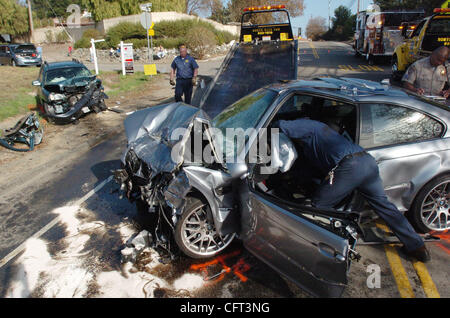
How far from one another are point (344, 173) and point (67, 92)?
8776 mm

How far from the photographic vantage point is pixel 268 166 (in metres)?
3.33

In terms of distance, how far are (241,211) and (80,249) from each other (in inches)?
78.5

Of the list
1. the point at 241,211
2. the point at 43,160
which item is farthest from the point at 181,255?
the point at 43,160

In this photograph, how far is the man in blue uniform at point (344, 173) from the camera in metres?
3.08

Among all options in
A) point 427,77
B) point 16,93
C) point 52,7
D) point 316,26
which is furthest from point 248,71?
point 52,7


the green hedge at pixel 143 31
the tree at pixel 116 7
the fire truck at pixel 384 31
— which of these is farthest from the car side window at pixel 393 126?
the tree at pixel 116 7

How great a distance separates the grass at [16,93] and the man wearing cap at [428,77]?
35.2 ft

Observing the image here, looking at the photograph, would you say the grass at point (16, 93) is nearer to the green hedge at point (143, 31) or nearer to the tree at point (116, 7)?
the green hedge at point (143, 31)

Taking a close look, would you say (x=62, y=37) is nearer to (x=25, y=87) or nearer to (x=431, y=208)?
(x=25, y=87)

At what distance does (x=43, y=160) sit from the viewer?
279 inches

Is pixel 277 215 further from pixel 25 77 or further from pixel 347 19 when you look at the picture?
pixel 347 19

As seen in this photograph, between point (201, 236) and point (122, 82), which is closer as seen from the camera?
Result: point (201, 236)

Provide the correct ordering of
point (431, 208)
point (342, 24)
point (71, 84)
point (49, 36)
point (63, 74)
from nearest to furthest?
1. point (431, 208)
2. point (71, 84)
3. point (63, 74)
4. point (49, 36)
5. point (342, 24)

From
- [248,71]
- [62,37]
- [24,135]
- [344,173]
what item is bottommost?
[24,135]
